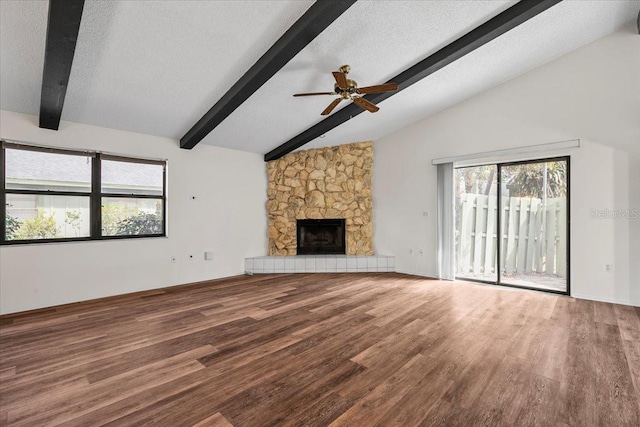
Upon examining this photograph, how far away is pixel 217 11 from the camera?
251 centimetres

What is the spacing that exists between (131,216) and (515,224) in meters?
6.19

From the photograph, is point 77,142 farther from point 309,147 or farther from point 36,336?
point 309,147

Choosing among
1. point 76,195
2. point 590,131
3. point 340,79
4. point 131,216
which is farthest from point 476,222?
point 76,195

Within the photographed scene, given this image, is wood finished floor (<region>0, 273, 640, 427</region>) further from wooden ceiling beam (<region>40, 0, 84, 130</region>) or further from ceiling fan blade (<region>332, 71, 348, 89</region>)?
ceiling fan blade (<region>332, 71, 348, 89</region>)

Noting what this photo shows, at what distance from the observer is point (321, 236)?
6.30 meters

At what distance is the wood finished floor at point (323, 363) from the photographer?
67.6 inches

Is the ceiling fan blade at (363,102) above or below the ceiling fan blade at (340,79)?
below

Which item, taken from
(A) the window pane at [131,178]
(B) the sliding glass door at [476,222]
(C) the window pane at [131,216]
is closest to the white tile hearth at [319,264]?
(B) the sliding glass door at [476,222]

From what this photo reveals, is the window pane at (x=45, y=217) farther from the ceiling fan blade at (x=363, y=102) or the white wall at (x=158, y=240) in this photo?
the ceiling fan blade at (x=363, y=102)

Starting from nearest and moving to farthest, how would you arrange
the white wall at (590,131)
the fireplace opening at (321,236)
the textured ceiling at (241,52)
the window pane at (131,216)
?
the textured ceiling at (241,52) < the white wall at (590,131) < the window pane at (131,216) < the fireplace opening at (321,236)

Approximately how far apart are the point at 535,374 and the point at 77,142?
5.71 metres

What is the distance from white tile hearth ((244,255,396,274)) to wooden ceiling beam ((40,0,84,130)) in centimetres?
371

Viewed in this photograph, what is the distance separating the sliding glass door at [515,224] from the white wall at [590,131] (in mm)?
226

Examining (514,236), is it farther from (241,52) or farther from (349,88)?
(241,52)
